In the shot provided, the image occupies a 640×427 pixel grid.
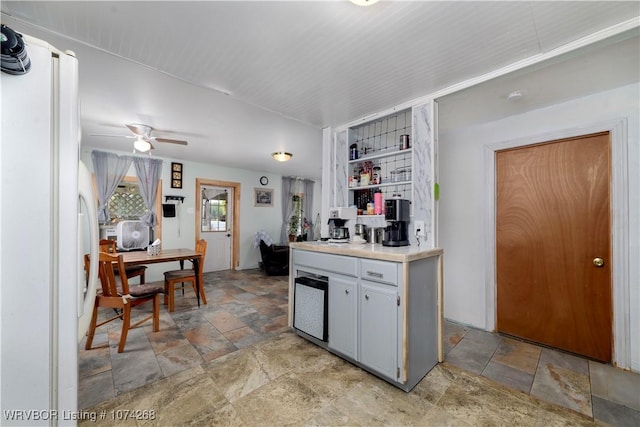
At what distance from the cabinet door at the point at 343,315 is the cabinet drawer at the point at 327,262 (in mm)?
78

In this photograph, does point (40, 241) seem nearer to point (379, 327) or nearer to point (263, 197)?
point (379, 327)

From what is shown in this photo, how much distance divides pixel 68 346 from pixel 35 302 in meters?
0.20

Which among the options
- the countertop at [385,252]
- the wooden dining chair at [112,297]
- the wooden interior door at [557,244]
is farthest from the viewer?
the wooden dining chair at [112,297]

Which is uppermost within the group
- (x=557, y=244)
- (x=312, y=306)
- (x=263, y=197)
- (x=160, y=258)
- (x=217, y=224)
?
(x=263, y=197)

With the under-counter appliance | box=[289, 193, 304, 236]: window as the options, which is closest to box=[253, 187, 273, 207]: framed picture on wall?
box=[289, 193, 304, 236]: window

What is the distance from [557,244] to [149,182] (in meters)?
6.09

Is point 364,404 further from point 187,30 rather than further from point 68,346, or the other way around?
point 187,30

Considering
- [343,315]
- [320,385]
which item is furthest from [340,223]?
[320,385]

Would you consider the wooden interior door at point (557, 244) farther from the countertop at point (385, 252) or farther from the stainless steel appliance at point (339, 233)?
the stainless steel appliance at point (339, 233)

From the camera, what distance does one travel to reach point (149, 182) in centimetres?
478

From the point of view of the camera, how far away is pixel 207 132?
11.5 ft

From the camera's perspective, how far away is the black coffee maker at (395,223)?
2248mm

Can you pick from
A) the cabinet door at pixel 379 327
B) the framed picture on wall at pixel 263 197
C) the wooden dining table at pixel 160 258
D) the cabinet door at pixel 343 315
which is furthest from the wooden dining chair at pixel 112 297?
the framed picture on wall at pixel 263 197

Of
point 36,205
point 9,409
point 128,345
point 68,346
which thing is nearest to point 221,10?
point 36,205
